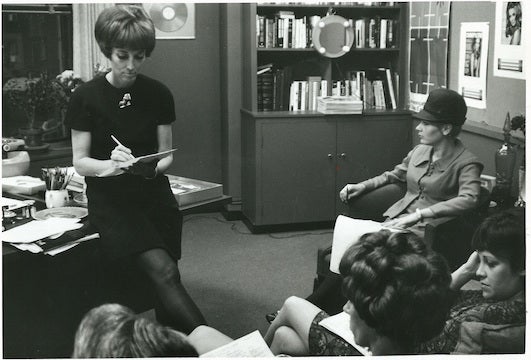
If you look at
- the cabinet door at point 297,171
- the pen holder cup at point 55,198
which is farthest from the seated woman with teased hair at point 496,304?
the cabinet door at point 297,171

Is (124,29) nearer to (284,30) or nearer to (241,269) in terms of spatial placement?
(241,269)

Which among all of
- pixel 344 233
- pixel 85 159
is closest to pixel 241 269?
pixel 344 233

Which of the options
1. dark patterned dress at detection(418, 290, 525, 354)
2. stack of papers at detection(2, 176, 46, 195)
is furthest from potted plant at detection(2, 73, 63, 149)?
dark patterned dress at detection(418, 290, 525, 354)

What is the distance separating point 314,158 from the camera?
450 cm

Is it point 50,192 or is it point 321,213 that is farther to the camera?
point 321,213

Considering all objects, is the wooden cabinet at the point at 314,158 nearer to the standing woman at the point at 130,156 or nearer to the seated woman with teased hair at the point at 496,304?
the standing woman at the point at 130,156

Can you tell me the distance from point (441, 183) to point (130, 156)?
139 cm

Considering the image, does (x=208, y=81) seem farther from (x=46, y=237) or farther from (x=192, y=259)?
(x=46, y=237)

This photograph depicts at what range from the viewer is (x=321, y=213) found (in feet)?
14.8

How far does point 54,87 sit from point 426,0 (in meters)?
2.42

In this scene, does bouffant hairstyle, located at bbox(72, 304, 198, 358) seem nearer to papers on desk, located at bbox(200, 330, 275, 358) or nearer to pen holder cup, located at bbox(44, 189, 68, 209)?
papers on desk, located at bbox(200, 330, 275, 358)

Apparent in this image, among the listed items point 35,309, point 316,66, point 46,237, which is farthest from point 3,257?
point 316,66

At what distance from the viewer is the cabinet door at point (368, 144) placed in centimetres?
449

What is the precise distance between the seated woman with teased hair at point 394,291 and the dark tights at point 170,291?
2.47 ft
